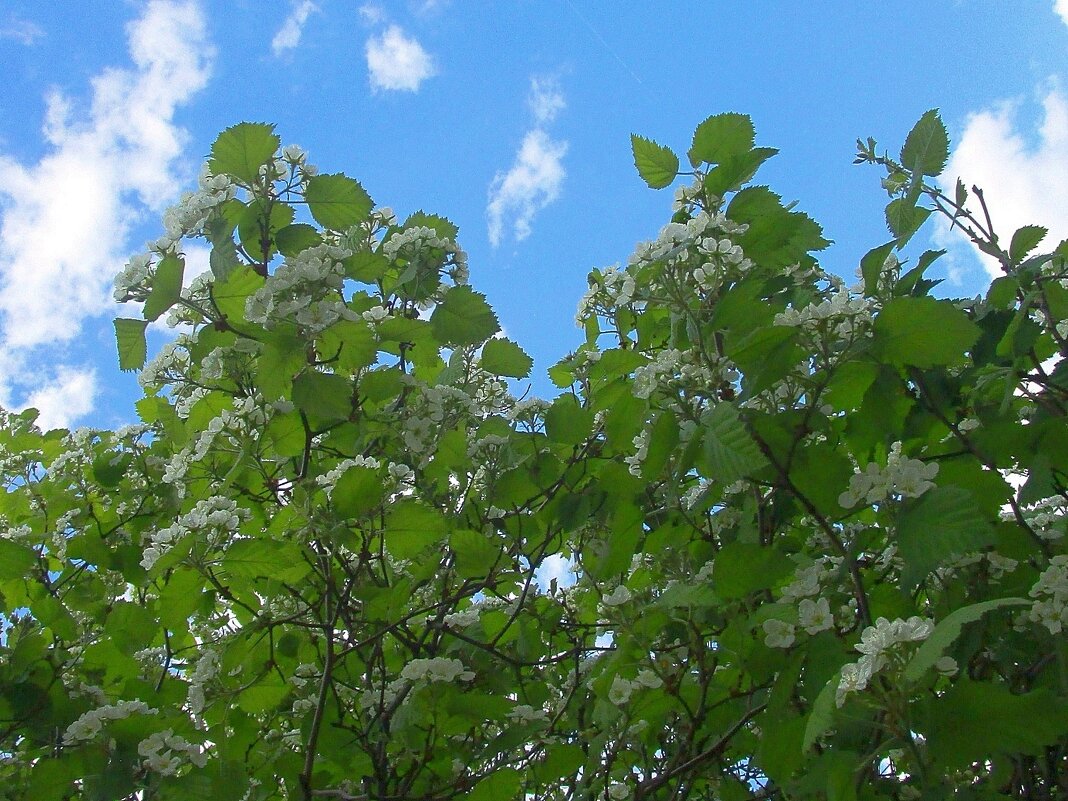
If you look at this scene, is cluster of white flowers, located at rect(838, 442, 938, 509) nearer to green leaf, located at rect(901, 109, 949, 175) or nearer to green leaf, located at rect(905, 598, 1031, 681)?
green leaf, located at rect(905, 598, 1031, 681)

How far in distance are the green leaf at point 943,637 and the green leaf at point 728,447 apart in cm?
46

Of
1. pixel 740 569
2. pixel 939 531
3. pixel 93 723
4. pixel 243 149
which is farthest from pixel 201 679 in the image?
pixel 939 531

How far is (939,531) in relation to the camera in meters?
1.65

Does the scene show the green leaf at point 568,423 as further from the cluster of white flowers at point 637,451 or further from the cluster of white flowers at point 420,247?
the cluster of white flowers at point 420,247

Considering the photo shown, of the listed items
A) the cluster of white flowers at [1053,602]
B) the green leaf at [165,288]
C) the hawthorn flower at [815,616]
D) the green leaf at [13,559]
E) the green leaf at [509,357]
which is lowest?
the cluster of white flowers at [1053,602]

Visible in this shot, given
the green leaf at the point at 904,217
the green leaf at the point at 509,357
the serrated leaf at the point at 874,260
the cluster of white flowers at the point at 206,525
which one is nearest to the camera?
the serrated leaf at the point at 874,260

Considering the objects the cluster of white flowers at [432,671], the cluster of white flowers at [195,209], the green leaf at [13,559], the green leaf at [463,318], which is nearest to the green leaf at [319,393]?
the green leaf at [463,318]

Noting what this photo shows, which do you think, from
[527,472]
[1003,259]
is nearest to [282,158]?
[527,472]

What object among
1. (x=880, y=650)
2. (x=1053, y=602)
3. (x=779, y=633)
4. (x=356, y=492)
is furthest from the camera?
(x=356, y=492)

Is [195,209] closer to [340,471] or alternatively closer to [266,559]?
[340,471]

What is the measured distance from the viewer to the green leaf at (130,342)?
8.05 ft

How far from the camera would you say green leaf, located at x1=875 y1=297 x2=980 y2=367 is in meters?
1.80

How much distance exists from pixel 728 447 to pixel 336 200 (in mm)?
1463

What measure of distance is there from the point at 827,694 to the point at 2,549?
9.14 ft
